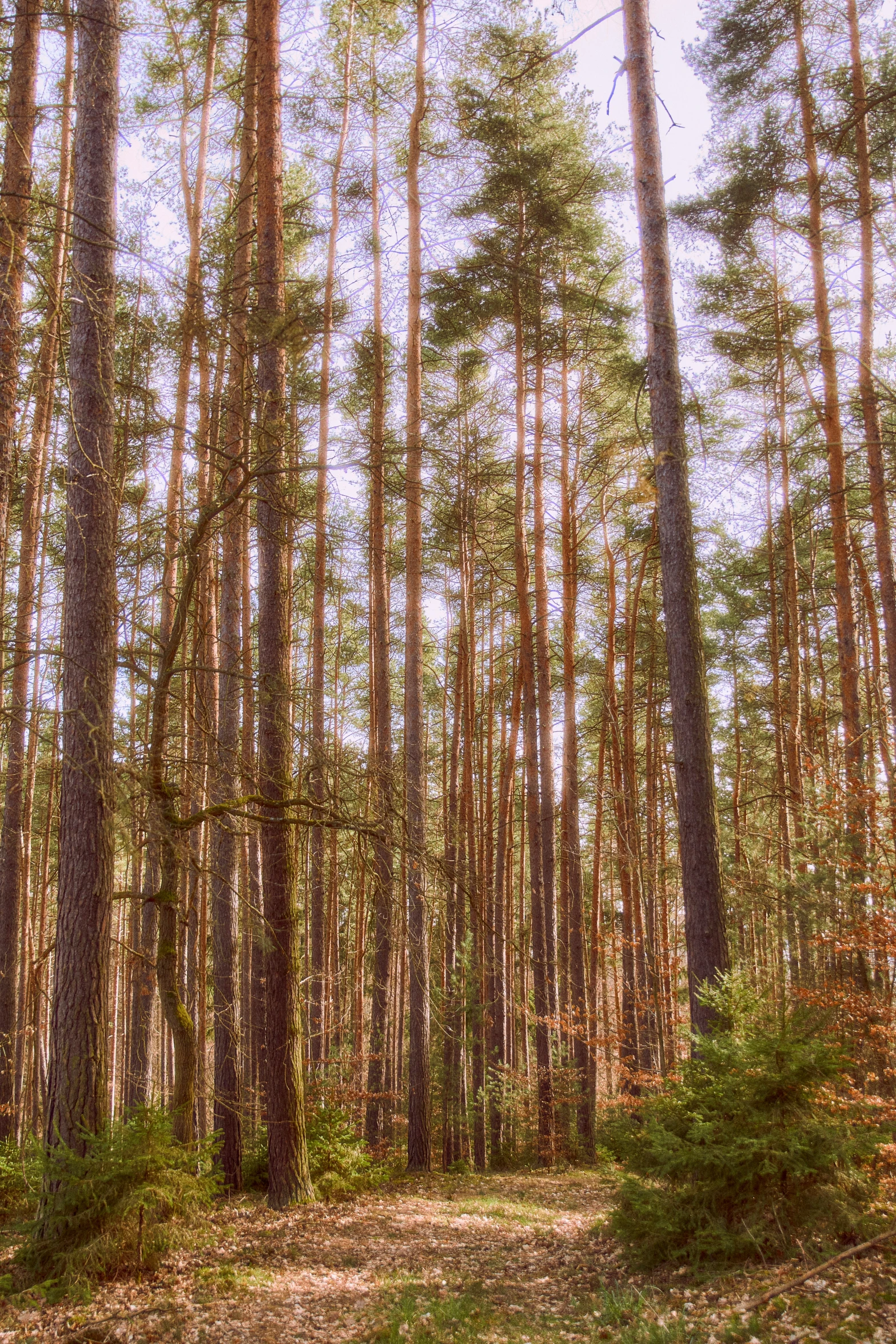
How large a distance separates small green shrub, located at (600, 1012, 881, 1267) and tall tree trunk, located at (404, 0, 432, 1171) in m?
4.21

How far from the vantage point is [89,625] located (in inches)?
221

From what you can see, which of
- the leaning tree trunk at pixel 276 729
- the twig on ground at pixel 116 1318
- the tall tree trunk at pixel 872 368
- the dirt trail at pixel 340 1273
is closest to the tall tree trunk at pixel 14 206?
the leaning tree trunk at pixel 276 729

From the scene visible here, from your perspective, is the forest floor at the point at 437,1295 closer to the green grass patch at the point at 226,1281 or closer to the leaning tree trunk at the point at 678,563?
the green grass patch at the point at 226,1281

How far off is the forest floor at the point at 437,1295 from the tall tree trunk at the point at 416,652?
306cm

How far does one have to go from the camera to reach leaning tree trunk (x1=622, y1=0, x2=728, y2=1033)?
22.4 ft

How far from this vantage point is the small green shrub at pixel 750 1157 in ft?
16.0

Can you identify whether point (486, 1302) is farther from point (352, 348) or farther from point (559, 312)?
point (559, 312)

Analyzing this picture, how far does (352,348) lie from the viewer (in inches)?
494

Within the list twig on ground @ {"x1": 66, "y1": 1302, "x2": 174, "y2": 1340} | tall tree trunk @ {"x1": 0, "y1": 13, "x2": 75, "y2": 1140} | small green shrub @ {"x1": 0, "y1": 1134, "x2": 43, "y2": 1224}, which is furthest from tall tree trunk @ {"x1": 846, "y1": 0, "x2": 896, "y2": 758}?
small green shrub @ {"x1": 0, "y1": 1134, "x2": 43, "y2": 1224}

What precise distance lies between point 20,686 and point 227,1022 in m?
5.14

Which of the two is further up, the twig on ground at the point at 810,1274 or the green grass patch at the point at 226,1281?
the twig on ground at the point at 810,1274

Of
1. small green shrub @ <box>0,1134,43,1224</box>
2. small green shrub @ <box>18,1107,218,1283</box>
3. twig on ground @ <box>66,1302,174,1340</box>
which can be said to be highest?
small green shrub @ <box>18,1107,218,1283</box>

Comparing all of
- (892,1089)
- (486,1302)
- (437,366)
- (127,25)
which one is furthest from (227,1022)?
(437,366)

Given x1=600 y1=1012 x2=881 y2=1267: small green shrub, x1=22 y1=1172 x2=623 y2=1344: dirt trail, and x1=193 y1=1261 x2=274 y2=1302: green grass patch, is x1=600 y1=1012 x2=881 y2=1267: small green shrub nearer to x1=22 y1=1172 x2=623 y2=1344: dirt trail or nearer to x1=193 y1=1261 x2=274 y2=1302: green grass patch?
x1=22 y1=1172 x2=623 y2=1344: dirt trail
